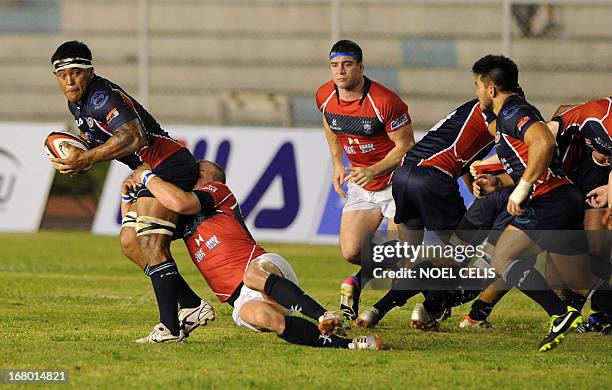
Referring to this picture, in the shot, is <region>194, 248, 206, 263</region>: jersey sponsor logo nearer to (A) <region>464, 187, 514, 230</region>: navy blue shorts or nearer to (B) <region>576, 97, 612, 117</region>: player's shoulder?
(A) <region>464, 187, 514, 230</region>: navy blue shorts

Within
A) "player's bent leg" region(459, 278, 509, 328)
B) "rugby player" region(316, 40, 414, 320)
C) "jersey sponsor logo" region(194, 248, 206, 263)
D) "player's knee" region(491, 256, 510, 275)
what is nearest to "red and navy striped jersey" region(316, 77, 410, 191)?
"rugby player" region(316, 40, 414, 320)

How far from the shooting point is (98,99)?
31.1 feet

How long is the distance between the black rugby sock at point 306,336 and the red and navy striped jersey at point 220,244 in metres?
0.55

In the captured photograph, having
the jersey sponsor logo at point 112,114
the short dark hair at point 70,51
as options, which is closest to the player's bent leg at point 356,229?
the jersey sponsor logo at point 112,114

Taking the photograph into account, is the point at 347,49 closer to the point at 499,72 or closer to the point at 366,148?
the point at 366,148

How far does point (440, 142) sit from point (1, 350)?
156 inches

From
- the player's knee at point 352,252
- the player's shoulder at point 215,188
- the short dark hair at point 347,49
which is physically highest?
the short dark hair at point 347,49

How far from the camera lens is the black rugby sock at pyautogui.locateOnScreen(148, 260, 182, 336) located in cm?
913

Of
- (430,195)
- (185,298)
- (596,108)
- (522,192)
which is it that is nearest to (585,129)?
(596,108)

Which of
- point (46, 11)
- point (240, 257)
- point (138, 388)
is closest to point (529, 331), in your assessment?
point (240, 257)

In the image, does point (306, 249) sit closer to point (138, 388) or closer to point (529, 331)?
point (529, 331)

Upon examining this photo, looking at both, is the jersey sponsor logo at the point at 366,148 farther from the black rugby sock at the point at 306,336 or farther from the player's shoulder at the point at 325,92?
the black rugby sock at the point at 306,336

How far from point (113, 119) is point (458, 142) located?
287 cm

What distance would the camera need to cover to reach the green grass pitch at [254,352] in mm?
7715
